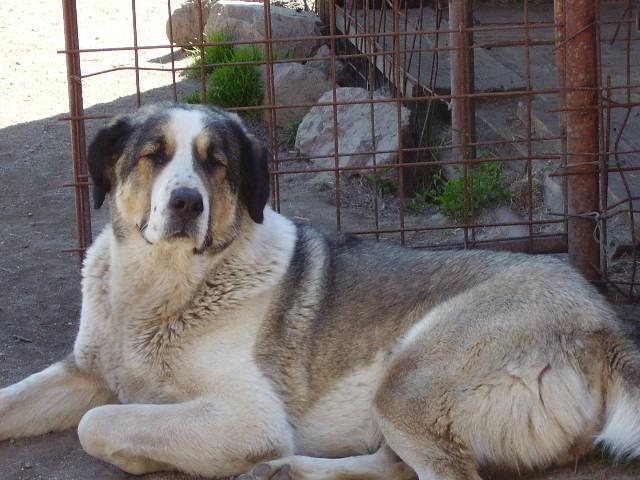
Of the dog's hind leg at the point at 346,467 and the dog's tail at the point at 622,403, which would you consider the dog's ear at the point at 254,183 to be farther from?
the dog's tail at the point at 622,403

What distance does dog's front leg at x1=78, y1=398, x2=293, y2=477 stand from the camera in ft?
12.8

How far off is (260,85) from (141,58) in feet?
10.3

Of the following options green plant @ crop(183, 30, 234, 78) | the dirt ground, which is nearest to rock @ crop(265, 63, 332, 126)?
green plant @ crop(183, 30, 234, 78)

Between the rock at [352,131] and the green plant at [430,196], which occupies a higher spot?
the rock at [352,131]

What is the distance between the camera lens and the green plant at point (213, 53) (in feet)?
32.5

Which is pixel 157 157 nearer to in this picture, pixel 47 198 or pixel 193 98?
pixel 47 198

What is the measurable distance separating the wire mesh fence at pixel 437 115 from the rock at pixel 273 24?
0.06 ft

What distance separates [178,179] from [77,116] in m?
1.73

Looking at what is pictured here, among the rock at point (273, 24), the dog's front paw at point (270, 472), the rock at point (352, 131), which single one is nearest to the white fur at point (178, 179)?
the dog's front paw at point (270, 472)

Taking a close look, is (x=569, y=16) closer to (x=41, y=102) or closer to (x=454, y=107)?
(x=454, y=107)

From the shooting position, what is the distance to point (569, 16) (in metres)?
5.34

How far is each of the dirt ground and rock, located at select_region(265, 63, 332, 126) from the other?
1138mm

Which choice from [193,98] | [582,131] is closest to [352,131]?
[193,98]

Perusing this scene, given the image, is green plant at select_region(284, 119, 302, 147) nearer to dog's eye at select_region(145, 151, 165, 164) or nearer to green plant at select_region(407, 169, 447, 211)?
green plant at select_region(407, 169, 447, 211)
